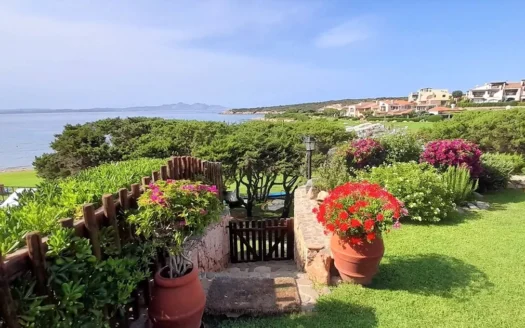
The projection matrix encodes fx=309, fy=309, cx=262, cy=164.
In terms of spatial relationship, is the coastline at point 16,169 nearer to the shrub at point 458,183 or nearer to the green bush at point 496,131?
the green bush at point 496,131

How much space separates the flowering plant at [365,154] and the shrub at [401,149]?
0.22 metres

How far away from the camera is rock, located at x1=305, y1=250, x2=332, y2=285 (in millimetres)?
3744

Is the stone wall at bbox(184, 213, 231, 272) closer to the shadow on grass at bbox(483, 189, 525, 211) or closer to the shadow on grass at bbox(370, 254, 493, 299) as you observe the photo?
the shadow on grass at bbox(370, 254, 493, 299)

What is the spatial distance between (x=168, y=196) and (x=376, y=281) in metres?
2.76

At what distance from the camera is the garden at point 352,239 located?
6.14ft

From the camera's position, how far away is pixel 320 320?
120 inches

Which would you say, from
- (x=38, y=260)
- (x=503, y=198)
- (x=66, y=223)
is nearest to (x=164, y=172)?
(x=66, y=223)

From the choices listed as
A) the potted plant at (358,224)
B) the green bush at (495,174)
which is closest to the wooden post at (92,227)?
the potted plant at (358,224)

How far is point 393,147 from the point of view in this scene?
8.67m

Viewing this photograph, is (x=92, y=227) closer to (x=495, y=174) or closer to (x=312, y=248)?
(x=312, y=248)

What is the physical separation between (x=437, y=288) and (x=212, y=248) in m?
3.19

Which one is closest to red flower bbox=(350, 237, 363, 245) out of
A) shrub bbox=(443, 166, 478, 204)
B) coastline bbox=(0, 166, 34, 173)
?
shrub bbox=(443, 166, 478, 204)

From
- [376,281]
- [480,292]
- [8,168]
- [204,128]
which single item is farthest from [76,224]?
[8,168]

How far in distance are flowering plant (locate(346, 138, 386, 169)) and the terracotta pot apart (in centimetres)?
665
